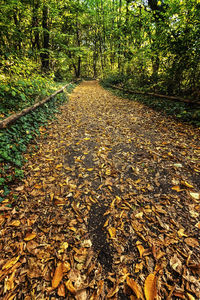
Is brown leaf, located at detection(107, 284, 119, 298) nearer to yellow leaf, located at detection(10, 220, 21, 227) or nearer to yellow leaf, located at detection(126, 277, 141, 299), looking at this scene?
yellow leaf, located at detection(126, 277, 141, 299)

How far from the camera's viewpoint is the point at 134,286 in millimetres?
1308

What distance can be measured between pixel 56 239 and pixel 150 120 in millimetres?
4971

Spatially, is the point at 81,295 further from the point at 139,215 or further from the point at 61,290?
the point at 139,215

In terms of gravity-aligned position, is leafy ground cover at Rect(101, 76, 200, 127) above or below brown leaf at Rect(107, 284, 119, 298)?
above

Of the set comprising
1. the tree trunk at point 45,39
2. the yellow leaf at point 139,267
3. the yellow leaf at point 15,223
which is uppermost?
the tree trunk at point 45,39

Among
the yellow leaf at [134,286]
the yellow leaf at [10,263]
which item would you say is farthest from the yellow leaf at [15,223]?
the yellow leaf at [134,286]

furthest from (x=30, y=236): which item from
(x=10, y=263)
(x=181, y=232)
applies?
(x=181, y=232)

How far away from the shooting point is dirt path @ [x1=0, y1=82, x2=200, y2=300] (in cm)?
133

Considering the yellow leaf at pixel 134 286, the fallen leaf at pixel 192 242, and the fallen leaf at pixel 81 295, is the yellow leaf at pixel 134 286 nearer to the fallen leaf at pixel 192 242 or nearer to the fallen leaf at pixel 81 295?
the fallen leaf at pixel 81 295

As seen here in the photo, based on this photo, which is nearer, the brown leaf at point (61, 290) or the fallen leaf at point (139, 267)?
the brown leaf at point (61, 290)

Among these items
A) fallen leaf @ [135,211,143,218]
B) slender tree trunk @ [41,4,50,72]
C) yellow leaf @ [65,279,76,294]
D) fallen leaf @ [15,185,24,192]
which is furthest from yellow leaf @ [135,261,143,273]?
slender tree trunk @ [41,4,50,72]

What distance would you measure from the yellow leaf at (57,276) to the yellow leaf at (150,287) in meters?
0.89

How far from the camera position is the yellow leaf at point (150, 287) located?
→ 1238mm

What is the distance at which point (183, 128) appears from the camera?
4.32 metres
